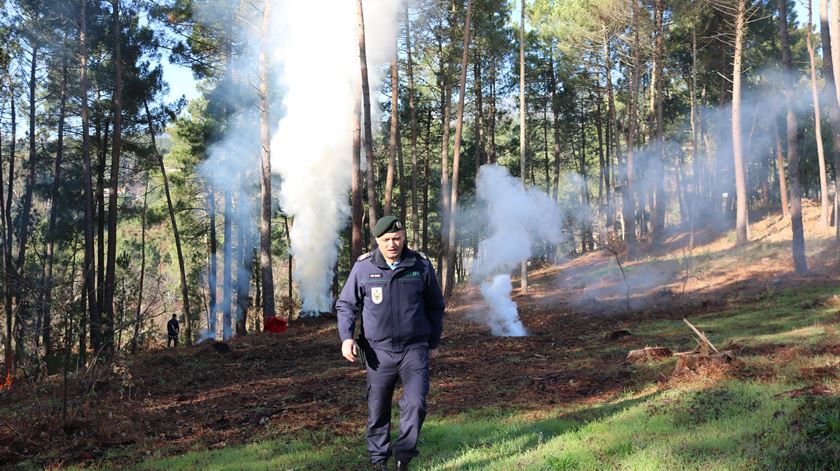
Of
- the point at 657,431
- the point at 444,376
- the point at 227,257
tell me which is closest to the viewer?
the point at 657,431

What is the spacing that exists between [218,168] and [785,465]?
26900 mm

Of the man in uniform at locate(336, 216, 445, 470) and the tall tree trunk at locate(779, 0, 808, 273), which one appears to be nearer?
the man in uniform at locate(336, 216, 445, 470)

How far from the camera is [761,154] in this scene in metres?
40.5

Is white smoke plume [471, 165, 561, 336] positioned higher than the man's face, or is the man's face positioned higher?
white smoke plume [471, 165, 561, 336]

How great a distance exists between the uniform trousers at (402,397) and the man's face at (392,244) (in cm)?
72

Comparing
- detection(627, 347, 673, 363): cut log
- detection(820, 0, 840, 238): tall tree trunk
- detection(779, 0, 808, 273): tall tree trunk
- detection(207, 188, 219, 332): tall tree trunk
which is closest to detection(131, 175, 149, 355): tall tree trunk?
detection(207, 188, 219, 332): tall tree trunk

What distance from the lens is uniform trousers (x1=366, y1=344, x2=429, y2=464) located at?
446 cm

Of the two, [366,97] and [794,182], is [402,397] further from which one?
[794,182]

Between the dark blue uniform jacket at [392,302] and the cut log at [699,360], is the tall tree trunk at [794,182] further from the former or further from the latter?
the dark blue uniform jacket at [392,302]

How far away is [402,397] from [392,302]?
74 cm

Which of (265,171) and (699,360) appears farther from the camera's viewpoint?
(265,171)

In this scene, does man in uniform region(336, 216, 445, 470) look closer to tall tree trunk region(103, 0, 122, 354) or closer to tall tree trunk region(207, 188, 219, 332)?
tall tree trunk region(103, 0, 122, 354)

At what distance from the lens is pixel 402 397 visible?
462 centimetres

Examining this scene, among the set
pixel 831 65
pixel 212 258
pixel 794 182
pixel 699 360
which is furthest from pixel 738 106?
pixel 212 258
